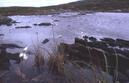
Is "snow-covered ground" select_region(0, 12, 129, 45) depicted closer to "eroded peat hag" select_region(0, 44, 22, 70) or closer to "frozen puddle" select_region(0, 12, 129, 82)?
"frozen puddle" select_region(0, 12, 129, 82)

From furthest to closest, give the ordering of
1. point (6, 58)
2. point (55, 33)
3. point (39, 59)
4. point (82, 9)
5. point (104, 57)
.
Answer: point (82, 9), point (55, 33), point (6, 58), point (104, 57), point (39, 59)

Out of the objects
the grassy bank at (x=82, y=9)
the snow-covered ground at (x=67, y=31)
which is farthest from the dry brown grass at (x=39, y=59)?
the grassy bank at (x=82, y=9)

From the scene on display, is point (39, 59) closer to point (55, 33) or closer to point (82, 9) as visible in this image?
point (55, 33)

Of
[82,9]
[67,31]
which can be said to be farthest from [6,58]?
[82,9]

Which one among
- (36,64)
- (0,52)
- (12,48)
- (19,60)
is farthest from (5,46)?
(36,64)

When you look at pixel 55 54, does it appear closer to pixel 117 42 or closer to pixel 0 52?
pixel 0 52

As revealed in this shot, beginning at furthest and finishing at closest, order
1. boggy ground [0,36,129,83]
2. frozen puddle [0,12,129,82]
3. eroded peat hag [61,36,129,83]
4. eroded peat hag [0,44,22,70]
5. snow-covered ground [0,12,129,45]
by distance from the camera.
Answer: snow-covered ground [0,12,129,45] → frozen puddle [0,12,129,82] → eroded peat hag [0,44,22,70] → eroded peat hag [61,36,129,83] → boggy ground [0,36,129,83]

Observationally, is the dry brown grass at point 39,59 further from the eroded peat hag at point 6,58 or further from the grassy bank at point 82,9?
the grassy bank at point 82,9

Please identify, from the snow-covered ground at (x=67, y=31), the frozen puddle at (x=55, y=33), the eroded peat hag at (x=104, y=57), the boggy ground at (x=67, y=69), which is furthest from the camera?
the snow-covered ground at (x=67, y=31)

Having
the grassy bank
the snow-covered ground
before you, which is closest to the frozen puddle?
the snow-covered ground

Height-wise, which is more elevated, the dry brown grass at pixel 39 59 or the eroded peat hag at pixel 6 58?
the dry brown grass at pixel 39 59

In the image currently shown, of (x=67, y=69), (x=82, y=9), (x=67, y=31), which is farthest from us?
(x=82, y=9)

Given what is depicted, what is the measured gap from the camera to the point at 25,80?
11.7 meters

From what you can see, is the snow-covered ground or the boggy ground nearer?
the boggy ground
